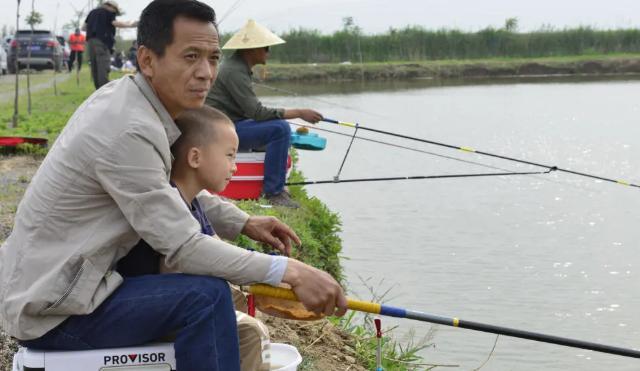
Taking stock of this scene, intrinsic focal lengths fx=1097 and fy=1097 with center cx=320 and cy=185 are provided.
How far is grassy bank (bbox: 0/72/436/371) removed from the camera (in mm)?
4363

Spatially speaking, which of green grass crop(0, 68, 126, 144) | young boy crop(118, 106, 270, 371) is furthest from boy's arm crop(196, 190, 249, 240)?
green grass crop(0, 68, 126, 144)

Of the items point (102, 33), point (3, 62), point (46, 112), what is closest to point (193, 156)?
point (102, 33)

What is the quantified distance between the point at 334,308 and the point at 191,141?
24.6 inches

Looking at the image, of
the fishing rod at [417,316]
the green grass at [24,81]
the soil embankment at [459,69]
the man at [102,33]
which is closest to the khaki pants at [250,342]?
the fishing rod at [417,316]

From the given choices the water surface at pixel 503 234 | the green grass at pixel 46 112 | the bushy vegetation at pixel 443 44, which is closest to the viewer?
the water surface at pixel 503 234

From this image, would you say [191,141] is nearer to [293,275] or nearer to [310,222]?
[293,275]

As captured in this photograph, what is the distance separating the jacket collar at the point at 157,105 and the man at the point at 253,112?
14.0 ft

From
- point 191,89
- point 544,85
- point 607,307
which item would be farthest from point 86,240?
point 544,85

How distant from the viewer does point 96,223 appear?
2.65 metres

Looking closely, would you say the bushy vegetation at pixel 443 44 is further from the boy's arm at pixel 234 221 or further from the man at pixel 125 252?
the man at pixel 125 252

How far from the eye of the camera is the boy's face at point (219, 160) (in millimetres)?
3023

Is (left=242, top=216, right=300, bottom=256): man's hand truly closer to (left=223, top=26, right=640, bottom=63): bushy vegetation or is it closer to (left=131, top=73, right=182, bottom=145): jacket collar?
(left=131, top=73, right=182, bottom=145): jacket collar

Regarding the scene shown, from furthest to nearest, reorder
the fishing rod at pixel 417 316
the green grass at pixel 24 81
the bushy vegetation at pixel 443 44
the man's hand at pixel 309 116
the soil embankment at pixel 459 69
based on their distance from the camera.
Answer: the bushy vegetation at pixel 443 44 → the soil embankment at pixel 459 69 → the green grass at pixel 24 81 → the man's hand at pixel 309 116 → the fishing rod at pixel 417 316

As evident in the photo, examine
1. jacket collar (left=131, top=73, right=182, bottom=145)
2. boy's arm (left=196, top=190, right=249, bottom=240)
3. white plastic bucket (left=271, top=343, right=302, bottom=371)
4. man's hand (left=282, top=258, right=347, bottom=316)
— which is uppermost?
jacket collar (left=131, top=73, right=182, bottom=145)
